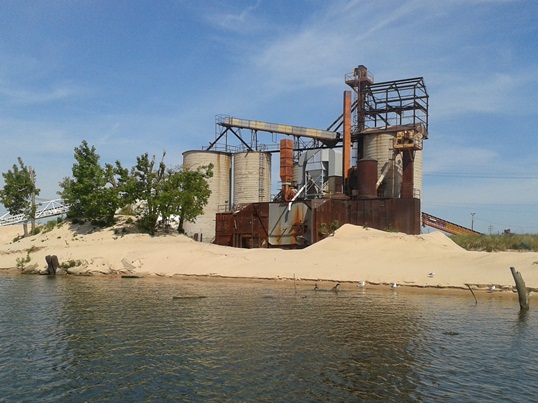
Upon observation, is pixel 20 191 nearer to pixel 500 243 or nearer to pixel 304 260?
pixel 304 260

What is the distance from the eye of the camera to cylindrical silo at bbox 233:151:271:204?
61719mm

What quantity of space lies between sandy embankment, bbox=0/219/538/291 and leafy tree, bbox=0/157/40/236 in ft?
20.0

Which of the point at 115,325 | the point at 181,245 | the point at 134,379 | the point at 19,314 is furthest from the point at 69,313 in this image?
the point at 181,245

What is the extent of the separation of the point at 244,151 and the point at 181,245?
23.0 metres

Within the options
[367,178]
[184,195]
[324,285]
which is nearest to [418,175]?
[367,178]

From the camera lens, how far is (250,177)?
6184cm

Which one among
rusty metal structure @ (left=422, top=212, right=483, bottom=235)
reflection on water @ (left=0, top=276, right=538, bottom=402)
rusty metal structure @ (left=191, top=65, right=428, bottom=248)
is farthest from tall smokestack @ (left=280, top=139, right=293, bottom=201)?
reflection on water @ (left=0, top=276, right=538, bottom=402)

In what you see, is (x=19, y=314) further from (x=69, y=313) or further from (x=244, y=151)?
(x=244, y=151)

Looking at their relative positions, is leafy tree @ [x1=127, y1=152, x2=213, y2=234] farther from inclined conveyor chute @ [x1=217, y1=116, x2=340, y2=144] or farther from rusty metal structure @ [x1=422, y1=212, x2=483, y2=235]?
rusty metal structure @ [x1=422, y1=212, x2=483, y2=235]

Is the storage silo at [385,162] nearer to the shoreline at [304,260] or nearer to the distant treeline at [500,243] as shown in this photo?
the distant treeline at [500,243]

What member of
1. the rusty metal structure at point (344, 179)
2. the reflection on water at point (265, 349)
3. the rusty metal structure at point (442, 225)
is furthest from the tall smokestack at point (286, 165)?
the reflection on water at point (265, 349)

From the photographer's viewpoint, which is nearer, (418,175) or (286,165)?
(286,165)

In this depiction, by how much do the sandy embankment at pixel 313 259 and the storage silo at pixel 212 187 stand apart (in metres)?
10.3

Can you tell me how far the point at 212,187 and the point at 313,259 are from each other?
95.7 ft
